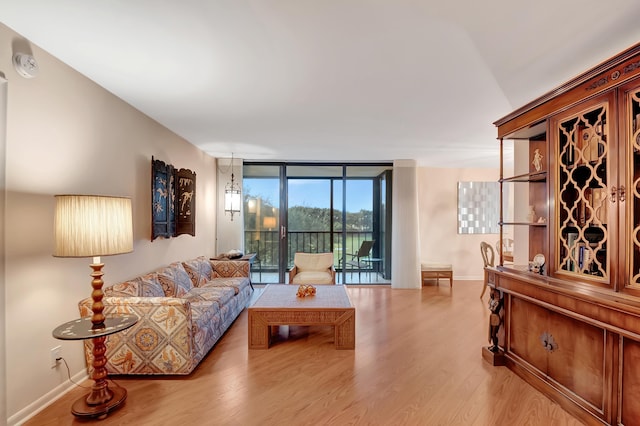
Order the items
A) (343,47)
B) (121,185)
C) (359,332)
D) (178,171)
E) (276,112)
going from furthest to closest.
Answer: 1. (178,171)
2. (359,332)
3. (276,112)
4. (121,185)
5. (343,47)

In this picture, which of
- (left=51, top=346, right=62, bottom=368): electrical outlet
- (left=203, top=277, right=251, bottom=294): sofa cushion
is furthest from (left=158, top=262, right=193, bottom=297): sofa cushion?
(left=51, top=346, right=62, bottom=368): electrical outlet

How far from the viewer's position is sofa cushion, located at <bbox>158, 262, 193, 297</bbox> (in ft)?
11.4

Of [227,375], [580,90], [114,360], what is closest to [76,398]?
[114,360]

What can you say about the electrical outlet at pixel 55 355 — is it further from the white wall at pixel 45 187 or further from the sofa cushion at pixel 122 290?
the sofa cushion at pixel 122 290

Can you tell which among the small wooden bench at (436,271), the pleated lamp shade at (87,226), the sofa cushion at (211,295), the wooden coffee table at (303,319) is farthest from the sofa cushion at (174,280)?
the small wooden bench at (436,271)

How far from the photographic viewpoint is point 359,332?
12.0 feet

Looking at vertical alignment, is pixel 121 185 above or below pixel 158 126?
below

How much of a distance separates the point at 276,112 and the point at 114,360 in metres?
2.71

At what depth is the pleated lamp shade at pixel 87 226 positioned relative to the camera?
196 cm

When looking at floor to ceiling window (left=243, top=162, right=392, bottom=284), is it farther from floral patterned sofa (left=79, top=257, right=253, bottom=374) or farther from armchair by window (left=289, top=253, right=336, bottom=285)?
floral patterned sofa (left=79, top=257, right=253, bottom=374)

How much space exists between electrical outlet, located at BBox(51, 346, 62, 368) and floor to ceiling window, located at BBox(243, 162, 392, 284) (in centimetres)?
397

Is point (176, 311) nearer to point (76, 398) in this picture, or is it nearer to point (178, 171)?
point (76, 398)

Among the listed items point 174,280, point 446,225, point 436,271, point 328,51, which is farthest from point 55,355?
point 446,225

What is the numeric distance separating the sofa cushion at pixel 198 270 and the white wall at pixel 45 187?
1.10m
